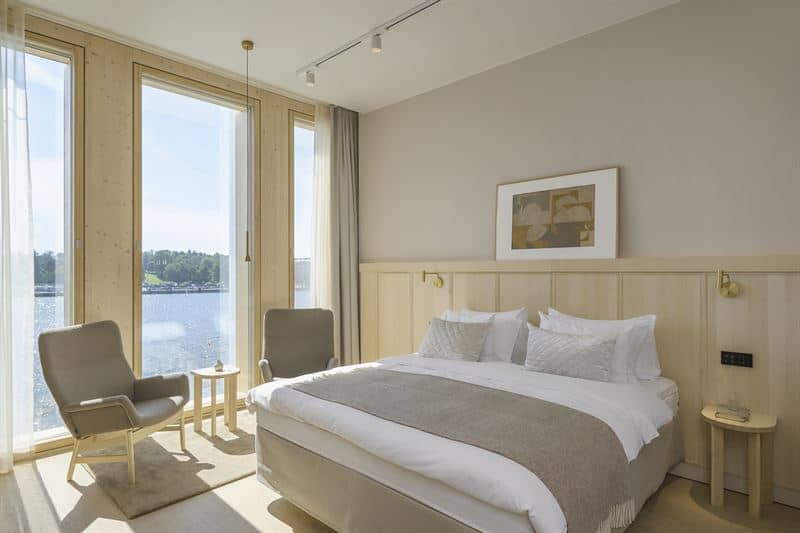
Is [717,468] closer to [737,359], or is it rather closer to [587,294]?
[737,359]

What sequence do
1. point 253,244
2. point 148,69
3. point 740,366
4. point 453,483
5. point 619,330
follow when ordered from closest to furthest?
point 453,483
point 740,366
point 619,330
point 148,69
point 253,244

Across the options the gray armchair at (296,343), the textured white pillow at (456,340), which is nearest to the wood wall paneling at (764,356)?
the textured white pillow at (456,340)

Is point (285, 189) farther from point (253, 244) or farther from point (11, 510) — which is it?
point (11, 510)

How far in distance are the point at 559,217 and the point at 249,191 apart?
9.55 ft

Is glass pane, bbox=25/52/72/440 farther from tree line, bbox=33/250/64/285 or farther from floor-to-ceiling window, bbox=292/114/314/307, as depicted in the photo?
floor-to-ceiling window, bbox=292/114/314/307

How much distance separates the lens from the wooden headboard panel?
2717 millimetres

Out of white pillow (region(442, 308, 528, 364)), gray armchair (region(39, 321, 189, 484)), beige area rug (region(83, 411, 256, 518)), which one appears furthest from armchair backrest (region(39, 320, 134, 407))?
white pillow (region(442, 308, 528, 364))

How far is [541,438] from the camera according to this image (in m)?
1.96

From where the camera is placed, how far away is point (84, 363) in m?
3.23

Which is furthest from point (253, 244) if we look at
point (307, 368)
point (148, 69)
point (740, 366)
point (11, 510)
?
point (740, 366)

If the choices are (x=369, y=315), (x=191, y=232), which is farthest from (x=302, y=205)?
(x=369, y=315)

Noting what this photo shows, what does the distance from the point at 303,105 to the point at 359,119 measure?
27.0 inches

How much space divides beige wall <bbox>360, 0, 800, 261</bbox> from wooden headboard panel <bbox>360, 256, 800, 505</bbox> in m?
0.17

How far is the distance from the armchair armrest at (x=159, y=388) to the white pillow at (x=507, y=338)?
2.25 m
